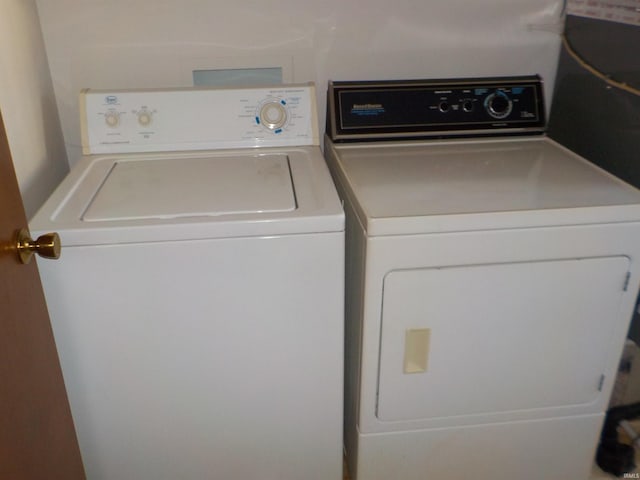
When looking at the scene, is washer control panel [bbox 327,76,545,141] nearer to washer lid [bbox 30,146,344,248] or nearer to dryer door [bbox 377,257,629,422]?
washer lid [bbox 30,146,344,248]

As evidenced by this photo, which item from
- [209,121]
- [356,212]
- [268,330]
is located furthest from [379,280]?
[209,121]

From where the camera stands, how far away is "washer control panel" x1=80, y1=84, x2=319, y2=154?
5.42ft

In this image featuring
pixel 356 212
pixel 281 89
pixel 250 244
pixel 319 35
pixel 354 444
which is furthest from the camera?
pixel 319 35

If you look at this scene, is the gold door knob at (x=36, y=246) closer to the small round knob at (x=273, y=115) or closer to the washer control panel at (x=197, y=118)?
the washer control panel at (x=197, y=118)

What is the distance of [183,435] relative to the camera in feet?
4.71

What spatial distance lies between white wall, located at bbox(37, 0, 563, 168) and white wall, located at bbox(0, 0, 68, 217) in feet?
0.29

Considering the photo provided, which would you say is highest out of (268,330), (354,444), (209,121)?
(209,121)

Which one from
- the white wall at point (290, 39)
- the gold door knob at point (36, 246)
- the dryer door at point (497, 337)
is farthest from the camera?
the white wall at point (290, 39)

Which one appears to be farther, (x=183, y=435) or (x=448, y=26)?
(x=448, y=26)

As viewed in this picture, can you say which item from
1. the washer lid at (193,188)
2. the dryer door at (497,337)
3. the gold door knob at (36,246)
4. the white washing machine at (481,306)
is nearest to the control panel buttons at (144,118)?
the washer lid at (193,188)

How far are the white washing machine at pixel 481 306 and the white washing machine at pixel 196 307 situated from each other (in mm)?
106

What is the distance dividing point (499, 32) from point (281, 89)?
0.79 metres

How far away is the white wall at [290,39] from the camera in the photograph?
5.80 ft

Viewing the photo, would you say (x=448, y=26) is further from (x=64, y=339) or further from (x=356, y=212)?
(x=64, y=339)
